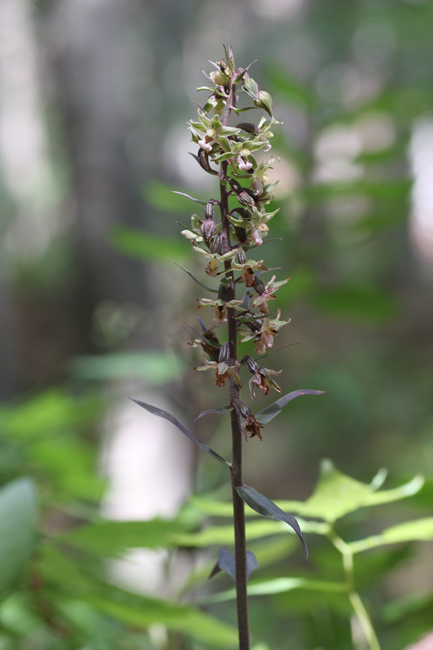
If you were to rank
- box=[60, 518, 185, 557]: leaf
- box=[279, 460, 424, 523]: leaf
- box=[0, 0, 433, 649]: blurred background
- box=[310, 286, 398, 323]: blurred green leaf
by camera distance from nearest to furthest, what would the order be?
1. box=[279, 460, 424, 523]: leaf
2. box=[60, 518, 185, 557]: leaf
3. box=[0, 0, 433, 649]: blurred background
4. box=[310, 286, 398, 323]: blurred green leaf

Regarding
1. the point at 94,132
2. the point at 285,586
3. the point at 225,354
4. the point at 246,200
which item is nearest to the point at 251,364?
the point at 225,354

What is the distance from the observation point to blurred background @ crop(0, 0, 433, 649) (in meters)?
1.30

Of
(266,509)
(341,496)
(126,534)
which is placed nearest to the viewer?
(266,509)

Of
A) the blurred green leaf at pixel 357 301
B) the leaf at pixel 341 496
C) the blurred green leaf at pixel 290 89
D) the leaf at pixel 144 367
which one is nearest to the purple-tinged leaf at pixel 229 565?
the leaf at pixel 341 496

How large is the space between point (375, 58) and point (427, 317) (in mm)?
4254

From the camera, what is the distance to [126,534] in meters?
0.67

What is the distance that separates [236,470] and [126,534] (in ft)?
1.02

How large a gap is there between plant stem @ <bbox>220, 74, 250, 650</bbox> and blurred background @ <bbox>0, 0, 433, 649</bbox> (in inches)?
12.7

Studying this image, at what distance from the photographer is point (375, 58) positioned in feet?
19.5

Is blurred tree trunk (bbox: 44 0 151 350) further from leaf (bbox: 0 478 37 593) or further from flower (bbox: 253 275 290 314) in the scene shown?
flower (bbox: 253 275 290 314)

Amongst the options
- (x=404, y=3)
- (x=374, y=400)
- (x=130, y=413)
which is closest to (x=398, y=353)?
(x=374, y=400)

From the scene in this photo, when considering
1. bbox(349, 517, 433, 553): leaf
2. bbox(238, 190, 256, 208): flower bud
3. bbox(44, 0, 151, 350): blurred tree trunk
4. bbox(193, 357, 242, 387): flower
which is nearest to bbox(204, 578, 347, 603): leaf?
bbox(349, 517, 433, 553): leaf

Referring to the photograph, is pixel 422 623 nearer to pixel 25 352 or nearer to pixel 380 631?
pixel 380 631

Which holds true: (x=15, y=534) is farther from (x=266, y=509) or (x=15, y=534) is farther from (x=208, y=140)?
(x=208, y=140)
